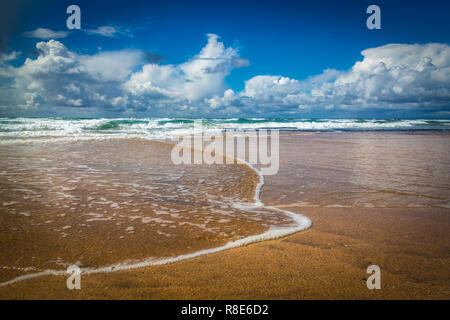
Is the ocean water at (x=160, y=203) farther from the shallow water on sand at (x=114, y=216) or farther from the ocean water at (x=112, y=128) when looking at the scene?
the ocean water at (x=112, y=128)

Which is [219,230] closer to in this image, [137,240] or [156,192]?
[137,240]

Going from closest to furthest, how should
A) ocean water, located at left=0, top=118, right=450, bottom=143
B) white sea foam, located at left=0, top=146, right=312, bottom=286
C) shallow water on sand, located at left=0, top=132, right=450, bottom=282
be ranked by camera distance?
1. white sea foam, located at left=0, top=146, right=312, bottom=286
2. shallow water on sand, located at left=0, top=132, right=450, bottom=282
3. ocean water, located at left=0, top=118, right=450, bottom=143

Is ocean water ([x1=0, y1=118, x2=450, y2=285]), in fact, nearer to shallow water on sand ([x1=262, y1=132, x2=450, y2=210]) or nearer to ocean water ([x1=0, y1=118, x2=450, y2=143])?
shallow water on sand ([x1=262, y1=132, x2=450, y2=210])

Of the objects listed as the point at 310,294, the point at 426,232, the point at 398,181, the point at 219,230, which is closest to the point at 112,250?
the point at 219,230

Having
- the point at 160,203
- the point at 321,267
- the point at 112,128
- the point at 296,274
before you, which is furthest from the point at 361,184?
the point at 112,128

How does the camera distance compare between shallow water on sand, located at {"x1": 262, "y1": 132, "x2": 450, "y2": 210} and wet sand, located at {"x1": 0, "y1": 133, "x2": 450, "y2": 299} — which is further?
shallow water on sand, located at {"x1": 262, "y1": 132, "x2": 450, "y2": 210}

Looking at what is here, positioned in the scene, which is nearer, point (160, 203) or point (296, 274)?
point (296, 274)

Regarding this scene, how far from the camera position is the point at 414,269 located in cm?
236

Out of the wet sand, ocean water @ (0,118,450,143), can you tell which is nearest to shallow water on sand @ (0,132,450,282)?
the wet sand

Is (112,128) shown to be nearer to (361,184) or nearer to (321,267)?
(361,184)

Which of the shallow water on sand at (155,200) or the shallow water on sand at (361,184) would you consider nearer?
the shallow water on sand at (155,200)

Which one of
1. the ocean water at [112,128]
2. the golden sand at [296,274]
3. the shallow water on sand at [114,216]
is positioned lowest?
the golden sand at [296,274]

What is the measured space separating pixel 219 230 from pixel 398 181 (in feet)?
15.7

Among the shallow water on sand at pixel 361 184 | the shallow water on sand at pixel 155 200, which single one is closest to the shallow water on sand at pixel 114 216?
the shallow water on sand at pixel 155 200
